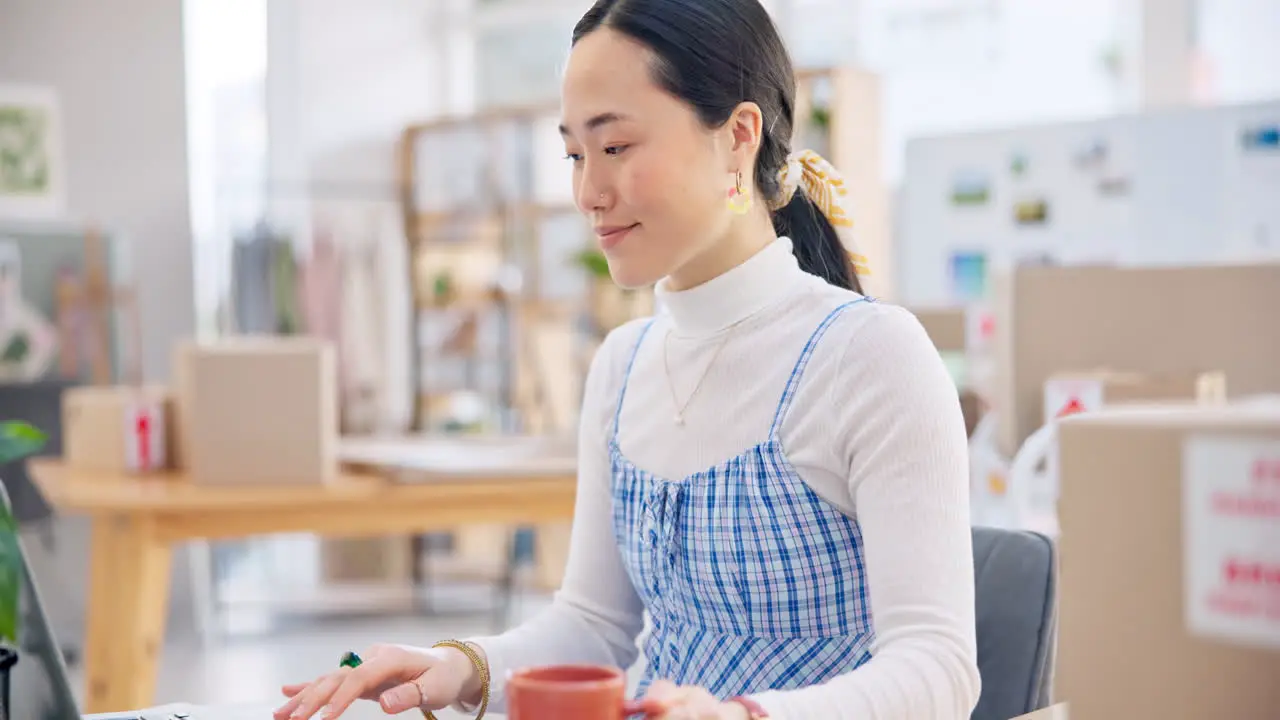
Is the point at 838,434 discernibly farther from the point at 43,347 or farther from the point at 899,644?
the point at 43,347

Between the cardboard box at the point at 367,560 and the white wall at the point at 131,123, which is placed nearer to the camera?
the white wall at the point at 131,123

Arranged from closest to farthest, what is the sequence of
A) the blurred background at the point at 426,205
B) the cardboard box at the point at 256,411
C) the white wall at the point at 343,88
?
the cardboard box at the point at 256,411
the blurred background at the point at 426,205
the white wall at the point at 343,88

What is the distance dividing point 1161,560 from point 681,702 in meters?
0.32

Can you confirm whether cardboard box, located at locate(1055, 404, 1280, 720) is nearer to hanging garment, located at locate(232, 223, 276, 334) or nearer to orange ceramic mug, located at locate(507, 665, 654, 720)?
orange ceramic mug, located at locate(507, 665, 654, 720)

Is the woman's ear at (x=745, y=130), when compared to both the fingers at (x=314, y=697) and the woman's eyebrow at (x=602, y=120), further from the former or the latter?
the fingers at (x=314, y=697)

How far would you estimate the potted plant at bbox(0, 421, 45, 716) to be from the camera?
0.78m

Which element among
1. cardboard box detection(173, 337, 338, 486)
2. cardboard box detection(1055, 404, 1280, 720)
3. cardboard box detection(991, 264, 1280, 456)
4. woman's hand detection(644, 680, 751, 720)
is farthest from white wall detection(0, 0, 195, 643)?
cardboard box detection(1055, 404, 1280, 720)

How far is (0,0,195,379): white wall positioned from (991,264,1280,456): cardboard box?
3.97m

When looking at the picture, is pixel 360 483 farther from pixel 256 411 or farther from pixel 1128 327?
pixel 1128 327

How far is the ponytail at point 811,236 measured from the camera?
4.76ft

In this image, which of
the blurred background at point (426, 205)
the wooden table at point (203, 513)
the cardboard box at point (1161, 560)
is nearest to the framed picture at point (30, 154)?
the blurred background at point (426, 205)

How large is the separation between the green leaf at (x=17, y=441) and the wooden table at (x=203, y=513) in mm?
1856

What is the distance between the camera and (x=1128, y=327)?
102 inches

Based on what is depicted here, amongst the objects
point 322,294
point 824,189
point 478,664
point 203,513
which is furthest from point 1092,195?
point 322,294
